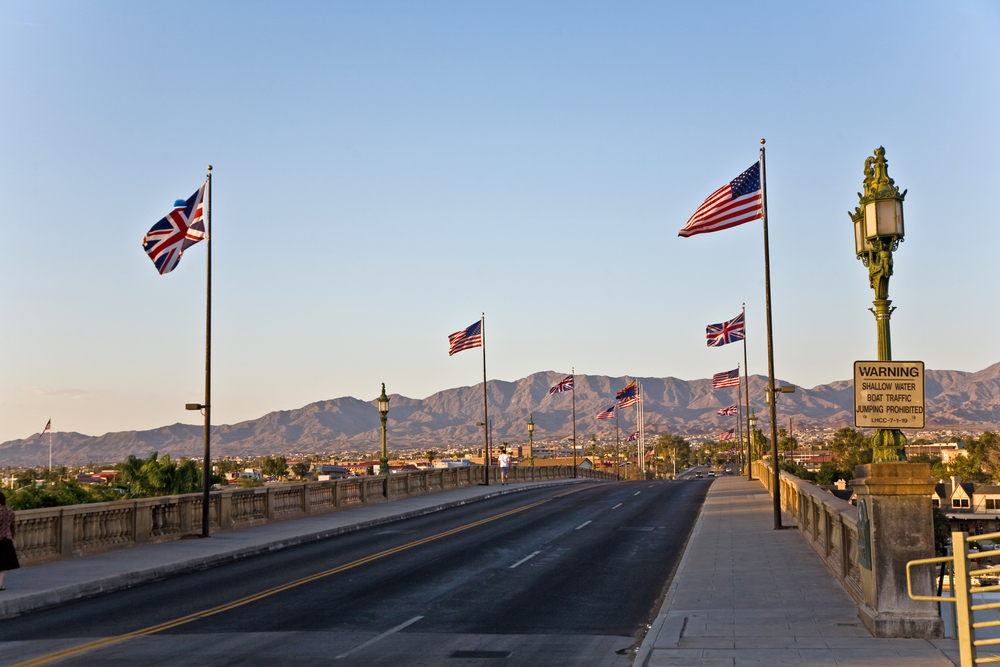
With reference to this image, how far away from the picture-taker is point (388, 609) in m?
14.4

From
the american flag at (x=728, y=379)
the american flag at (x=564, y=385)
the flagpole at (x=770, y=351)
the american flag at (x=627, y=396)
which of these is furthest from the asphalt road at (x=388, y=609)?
the american flag at (x=627, y=396)

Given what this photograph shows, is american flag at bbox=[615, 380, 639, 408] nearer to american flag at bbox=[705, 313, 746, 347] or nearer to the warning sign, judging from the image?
american flag at bbox=[705, 313, 746, 347]

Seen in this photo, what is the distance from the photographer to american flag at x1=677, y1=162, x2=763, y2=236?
938 inches

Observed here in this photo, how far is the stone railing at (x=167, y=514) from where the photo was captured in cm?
1956

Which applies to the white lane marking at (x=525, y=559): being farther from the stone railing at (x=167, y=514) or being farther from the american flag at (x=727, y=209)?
the stone railing at (x=167, y=514)

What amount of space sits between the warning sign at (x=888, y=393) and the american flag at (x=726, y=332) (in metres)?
34.4

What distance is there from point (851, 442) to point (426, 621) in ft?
519

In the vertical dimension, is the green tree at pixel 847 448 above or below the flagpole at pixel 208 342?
below

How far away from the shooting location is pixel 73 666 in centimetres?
1078

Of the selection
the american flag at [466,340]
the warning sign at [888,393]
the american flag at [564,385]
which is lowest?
the warning sign at [888,393]

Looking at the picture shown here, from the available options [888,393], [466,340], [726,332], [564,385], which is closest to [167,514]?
[888,393]

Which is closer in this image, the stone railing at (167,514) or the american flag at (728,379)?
the stone railing at (167,514)

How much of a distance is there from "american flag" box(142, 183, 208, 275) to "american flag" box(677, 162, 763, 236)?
42.9ft

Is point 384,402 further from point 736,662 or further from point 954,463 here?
point 954,463
